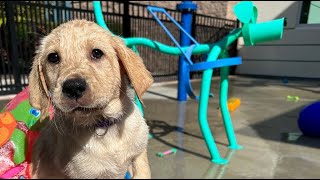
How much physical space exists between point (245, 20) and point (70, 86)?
87.8 inches

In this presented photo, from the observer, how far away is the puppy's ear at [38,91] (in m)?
1.99

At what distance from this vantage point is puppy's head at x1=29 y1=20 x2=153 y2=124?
5.67 feet

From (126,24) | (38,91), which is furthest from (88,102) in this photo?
(126,24)

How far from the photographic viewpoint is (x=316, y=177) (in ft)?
2.62

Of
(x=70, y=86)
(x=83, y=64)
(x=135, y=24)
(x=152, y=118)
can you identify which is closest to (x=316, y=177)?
(x=70, y=86)

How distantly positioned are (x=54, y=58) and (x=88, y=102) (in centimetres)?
62

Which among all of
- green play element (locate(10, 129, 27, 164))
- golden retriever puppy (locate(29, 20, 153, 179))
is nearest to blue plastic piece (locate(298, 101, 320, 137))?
golden retriever puppy (locate(29, 20, 153, 179))

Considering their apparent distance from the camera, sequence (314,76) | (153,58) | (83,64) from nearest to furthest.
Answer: (314,76) < (83,64) < (153,58)

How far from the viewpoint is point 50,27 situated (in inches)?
187

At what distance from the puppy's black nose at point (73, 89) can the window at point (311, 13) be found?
1046 millimetres

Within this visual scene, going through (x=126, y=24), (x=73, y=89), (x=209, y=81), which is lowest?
(x=209, y=81)

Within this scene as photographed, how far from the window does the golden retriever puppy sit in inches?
35.7

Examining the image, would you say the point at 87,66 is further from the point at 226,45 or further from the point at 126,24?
the point at 126,24

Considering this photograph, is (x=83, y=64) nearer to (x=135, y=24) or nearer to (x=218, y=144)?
(x=218, y=144)
